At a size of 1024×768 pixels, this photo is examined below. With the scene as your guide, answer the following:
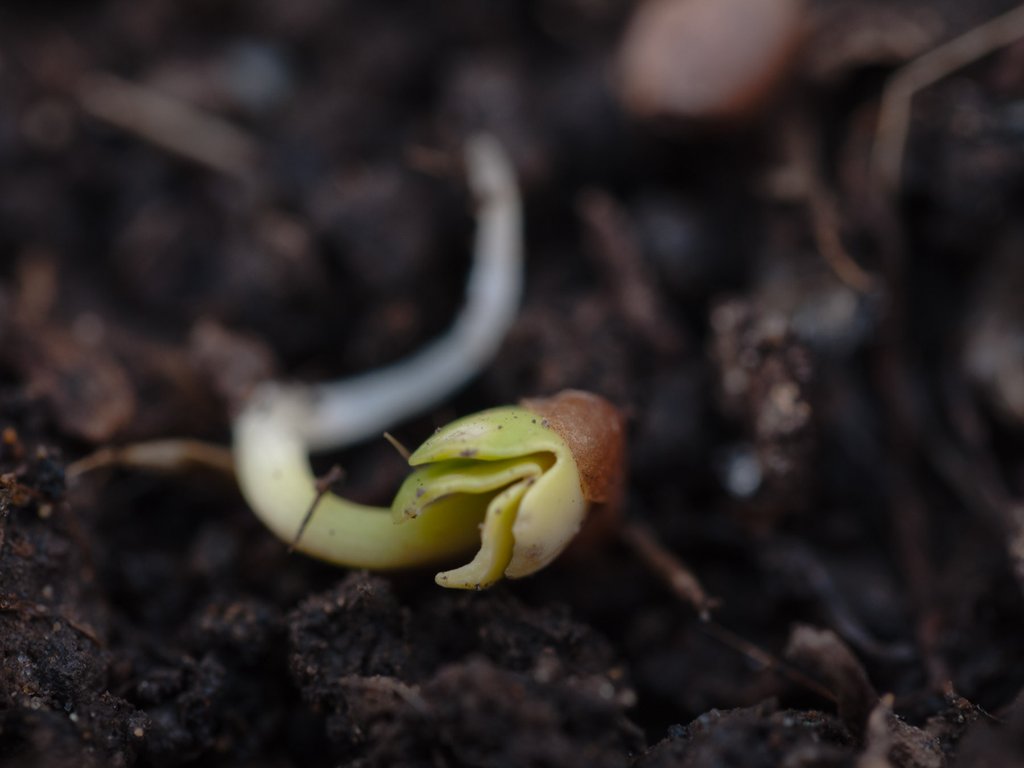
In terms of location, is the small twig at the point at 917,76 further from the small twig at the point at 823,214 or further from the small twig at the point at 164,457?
the small twig at the point at 164,457

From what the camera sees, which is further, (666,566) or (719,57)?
(719,57)

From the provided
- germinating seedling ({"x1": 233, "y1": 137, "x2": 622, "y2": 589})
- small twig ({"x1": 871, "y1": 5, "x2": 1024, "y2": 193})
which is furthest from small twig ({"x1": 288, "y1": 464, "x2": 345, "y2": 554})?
small twig ({"x1": 871, "y1": 5, "x2": 1024, "y2": 193})

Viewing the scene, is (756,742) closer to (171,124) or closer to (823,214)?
(823,214)

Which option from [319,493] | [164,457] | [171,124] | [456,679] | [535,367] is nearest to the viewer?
[456,679]

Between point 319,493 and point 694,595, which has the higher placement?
point 319,493

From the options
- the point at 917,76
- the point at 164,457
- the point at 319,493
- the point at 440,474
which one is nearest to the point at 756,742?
the point at 440,474

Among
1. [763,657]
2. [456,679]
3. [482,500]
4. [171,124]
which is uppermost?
[171,124]
